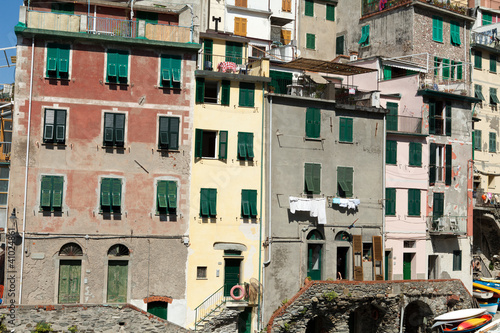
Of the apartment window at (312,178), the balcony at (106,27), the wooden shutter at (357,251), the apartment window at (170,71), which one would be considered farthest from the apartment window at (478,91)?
the apartment window at (170,71)

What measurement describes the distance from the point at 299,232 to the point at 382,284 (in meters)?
6.40

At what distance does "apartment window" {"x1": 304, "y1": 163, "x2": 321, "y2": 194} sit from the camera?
46.0 metres

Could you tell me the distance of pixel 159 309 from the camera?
1651 inches

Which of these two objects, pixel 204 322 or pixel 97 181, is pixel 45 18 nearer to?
pixel 97 181

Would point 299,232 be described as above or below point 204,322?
above

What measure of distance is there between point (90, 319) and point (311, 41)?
113 ft

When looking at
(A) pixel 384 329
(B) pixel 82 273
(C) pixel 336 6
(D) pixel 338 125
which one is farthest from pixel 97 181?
(C) pixel 336 6

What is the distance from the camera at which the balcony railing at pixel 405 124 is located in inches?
2055

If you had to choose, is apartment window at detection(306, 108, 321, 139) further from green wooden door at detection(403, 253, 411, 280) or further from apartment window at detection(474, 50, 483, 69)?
apartment window at detection(474, 50, 483, 69)

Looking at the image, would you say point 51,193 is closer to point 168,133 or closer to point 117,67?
point 168,133

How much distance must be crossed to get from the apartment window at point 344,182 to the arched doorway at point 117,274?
14.6 m

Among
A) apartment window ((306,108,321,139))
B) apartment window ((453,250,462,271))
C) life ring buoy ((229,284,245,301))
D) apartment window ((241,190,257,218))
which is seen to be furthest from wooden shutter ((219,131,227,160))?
apartment window ((453,250,462,271))

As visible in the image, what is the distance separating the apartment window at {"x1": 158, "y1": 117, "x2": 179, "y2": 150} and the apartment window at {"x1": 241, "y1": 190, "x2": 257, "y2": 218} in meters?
5.22

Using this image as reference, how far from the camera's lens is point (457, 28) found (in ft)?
210
